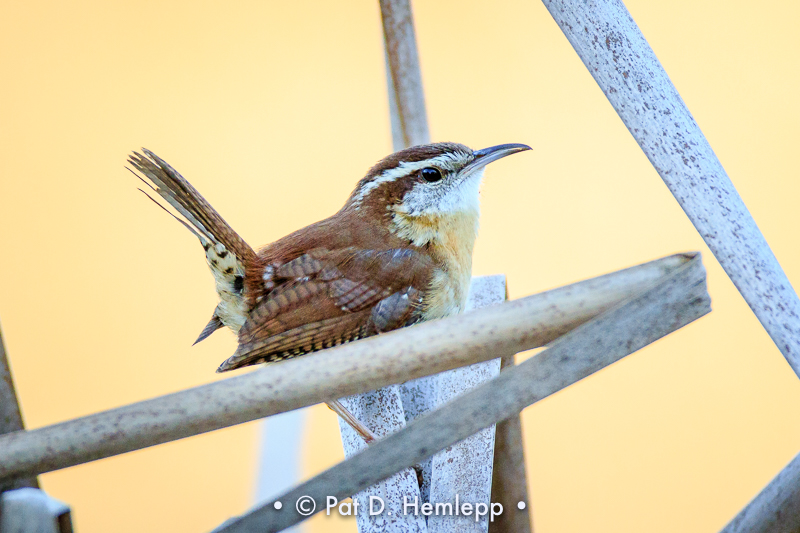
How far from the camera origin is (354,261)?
1633 millimetres

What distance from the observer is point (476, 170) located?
1812 millimetres

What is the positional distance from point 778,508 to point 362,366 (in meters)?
0.73

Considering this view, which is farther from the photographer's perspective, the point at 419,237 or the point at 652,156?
the point at 419,237

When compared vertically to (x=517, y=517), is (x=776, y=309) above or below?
above

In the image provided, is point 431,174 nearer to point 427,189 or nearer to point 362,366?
point 427,189

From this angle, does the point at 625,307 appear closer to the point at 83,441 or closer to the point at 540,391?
the point at 540,391

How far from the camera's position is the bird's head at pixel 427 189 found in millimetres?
1741

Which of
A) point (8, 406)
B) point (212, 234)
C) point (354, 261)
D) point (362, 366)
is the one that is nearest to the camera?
point (362, 366)

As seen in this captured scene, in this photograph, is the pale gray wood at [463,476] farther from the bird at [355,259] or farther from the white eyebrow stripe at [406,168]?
the white eyebrow stripe at [406,168]

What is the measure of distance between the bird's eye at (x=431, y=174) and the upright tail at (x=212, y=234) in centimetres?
48

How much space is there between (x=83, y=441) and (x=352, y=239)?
0.91 m

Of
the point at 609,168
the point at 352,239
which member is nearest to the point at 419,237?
the point at 352,239

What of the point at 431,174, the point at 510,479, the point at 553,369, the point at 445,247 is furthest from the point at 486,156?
the point at 553,369

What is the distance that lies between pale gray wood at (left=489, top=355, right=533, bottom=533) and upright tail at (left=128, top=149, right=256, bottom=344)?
72cm
